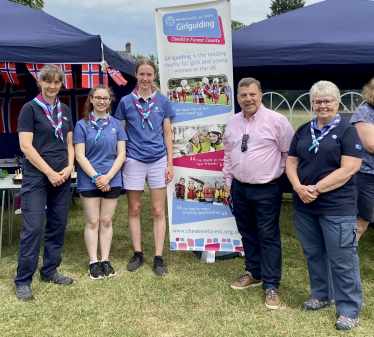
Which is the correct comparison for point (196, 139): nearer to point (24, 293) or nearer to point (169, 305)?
point (169, 305)

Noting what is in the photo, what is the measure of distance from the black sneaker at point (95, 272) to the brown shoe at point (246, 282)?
3.24 ft

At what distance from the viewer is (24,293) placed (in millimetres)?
2521

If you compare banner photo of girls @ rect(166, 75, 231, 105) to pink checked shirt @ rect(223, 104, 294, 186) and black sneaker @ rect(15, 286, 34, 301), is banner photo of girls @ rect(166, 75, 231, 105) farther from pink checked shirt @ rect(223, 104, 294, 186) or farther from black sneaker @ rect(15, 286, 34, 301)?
black sneaker @ rect(15, 286, 34, 301)

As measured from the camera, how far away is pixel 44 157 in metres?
2.52

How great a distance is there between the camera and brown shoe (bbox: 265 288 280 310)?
2414 millimetres

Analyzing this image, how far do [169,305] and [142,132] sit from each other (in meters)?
1.22

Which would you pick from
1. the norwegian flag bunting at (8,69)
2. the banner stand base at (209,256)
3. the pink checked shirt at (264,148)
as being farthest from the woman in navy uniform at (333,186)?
the norwegian flag bunting at (8,69)

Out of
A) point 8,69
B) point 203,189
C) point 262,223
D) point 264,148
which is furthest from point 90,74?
point 262,223

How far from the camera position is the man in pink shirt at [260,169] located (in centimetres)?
236

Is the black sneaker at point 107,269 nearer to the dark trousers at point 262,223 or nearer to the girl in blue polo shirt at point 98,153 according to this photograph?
the girl in blue polo shirt at point 98,153

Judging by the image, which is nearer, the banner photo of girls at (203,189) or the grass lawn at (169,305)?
the grass lawn at (169,305)

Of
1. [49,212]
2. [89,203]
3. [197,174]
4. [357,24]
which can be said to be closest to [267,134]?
[197,174]

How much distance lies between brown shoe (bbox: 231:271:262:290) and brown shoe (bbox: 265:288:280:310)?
0.82 feet

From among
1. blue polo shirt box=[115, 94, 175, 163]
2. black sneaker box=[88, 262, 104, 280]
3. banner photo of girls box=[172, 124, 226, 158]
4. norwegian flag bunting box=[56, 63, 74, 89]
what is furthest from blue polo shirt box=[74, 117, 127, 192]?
norwegian flag bunting box=[56, 63, 74, 89]
